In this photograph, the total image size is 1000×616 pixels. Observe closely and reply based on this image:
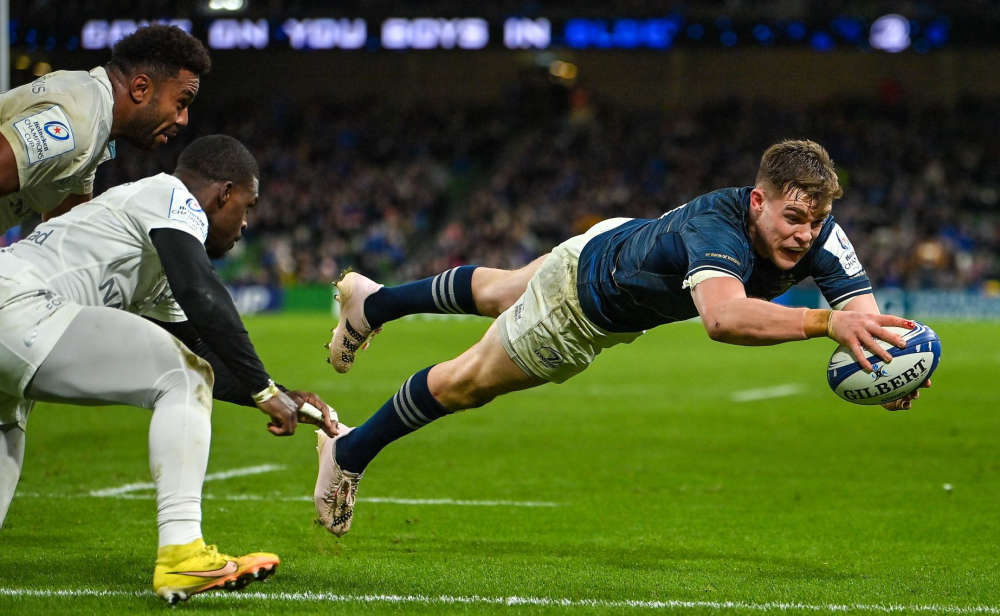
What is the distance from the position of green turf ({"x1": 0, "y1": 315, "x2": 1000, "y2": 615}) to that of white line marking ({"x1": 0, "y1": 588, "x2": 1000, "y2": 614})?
44 mm

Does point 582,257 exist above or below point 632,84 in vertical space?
above

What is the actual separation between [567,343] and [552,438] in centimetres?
558

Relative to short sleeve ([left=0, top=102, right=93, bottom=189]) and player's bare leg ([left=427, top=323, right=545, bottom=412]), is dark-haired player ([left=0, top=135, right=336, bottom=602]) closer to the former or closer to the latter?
short sleeve ([left=0, top=102, right=93, bottom=189])

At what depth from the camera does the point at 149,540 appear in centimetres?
665

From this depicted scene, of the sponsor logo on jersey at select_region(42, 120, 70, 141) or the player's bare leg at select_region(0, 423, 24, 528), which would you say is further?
the player's bare leg at select_region(0, 423, 24, 528)

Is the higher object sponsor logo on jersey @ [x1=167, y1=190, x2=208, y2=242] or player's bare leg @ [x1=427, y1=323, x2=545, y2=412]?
sponsor logo on jersey @ [x1=167, y1=190, x2=208, y2=242]

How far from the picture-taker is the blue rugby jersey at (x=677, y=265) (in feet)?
18.8

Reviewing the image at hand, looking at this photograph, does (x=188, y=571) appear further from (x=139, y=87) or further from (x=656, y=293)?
(x=656, y=293)

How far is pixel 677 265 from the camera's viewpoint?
5805 mm

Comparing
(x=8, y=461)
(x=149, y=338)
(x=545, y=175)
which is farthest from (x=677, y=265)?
(x=545, y=175)

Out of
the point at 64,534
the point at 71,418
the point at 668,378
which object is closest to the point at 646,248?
the point at 64,534

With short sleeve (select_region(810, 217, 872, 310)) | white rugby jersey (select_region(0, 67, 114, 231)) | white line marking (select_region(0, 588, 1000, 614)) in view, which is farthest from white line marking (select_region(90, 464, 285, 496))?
short sleeve (select_region(810, 217, 872, 310))

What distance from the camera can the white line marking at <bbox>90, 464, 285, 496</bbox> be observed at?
845cm

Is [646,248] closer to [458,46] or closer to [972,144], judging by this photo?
[458,46]
